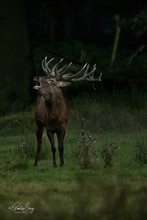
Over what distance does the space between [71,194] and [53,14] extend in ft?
108

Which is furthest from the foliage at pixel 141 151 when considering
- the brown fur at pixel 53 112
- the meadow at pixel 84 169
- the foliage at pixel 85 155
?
the brown fur at pixel 53 112

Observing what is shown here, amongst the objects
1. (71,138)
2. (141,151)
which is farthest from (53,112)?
(71,138)

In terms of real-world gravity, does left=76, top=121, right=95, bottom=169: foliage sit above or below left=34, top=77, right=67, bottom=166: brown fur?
below

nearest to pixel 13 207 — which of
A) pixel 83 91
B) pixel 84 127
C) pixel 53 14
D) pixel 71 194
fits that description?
pixel 71 194

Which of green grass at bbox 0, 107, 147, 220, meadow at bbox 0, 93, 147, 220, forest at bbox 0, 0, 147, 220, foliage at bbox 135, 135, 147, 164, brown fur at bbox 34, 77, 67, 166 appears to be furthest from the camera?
foliage at bbox 135, 135, 147, 164

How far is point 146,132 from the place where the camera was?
66.1 ft

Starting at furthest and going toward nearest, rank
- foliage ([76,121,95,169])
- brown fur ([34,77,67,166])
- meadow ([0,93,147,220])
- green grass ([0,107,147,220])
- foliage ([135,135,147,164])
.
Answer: foliage ([135,135,147,164]), brown fur ([34,77,67,166]), foliage ([76,121,95,169]), meadow ([0,93,147,220]), green grass ([0,107,147,220])

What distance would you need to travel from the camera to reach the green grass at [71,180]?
938 cm

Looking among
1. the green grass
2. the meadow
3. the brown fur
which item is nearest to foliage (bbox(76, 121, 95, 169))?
the meadow

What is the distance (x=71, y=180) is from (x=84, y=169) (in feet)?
3.59

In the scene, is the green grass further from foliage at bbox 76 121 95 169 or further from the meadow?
foliage at bbox 76 121 95 169

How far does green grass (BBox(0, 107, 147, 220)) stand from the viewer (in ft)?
30.8

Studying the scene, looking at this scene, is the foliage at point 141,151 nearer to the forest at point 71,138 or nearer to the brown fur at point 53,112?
the forest at point 71,138

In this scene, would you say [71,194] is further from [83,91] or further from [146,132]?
[83,91]
